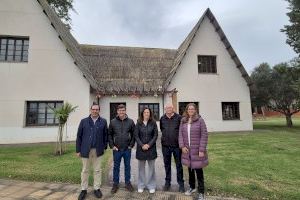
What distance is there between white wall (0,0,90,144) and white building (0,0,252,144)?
2.0 inches

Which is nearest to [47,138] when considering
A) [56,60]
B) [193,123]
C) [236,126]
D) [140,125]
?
[56,60]

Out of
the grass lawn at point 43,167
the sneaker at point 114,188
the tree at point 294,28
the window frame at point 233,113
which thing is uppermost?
the tree at point 294,28

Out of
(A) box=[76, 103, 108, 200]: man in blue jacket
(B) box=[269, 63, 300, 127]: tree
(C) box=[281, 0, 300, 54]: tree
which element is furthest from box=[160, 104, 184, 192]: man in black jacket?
(B) box=[269, 63, 300, 127]: tree

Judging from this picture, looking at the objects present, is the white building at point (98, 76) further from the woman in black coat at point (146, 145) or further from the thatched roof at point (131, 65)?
the woman in black coat at point (146, 145)

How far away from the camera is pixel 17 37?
13945mm

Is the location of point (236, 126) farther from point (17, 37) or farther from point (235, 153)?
point (17, 37)

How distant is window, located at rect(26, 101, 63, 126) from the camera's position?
14.0 metres

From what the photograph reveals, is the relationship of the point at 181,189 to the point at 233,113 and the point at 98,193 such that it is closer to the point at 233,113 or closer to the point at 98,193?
the point at 98,193

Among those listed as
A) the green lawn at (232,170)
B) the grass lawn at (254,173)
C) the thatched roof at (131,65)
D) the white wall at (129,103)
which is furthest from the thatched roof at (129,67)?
the grass lawn at (254,173)

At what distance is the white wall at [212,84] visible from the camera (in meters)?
17.5

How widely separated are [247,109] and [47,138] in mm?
14211

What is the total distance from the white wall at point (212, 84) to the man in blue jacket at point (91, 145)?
12.1 meters

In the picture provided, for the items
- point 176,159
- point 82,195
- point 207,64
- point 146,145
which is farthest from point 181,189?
point 207,64

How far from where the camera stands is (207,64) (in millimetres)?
18250
